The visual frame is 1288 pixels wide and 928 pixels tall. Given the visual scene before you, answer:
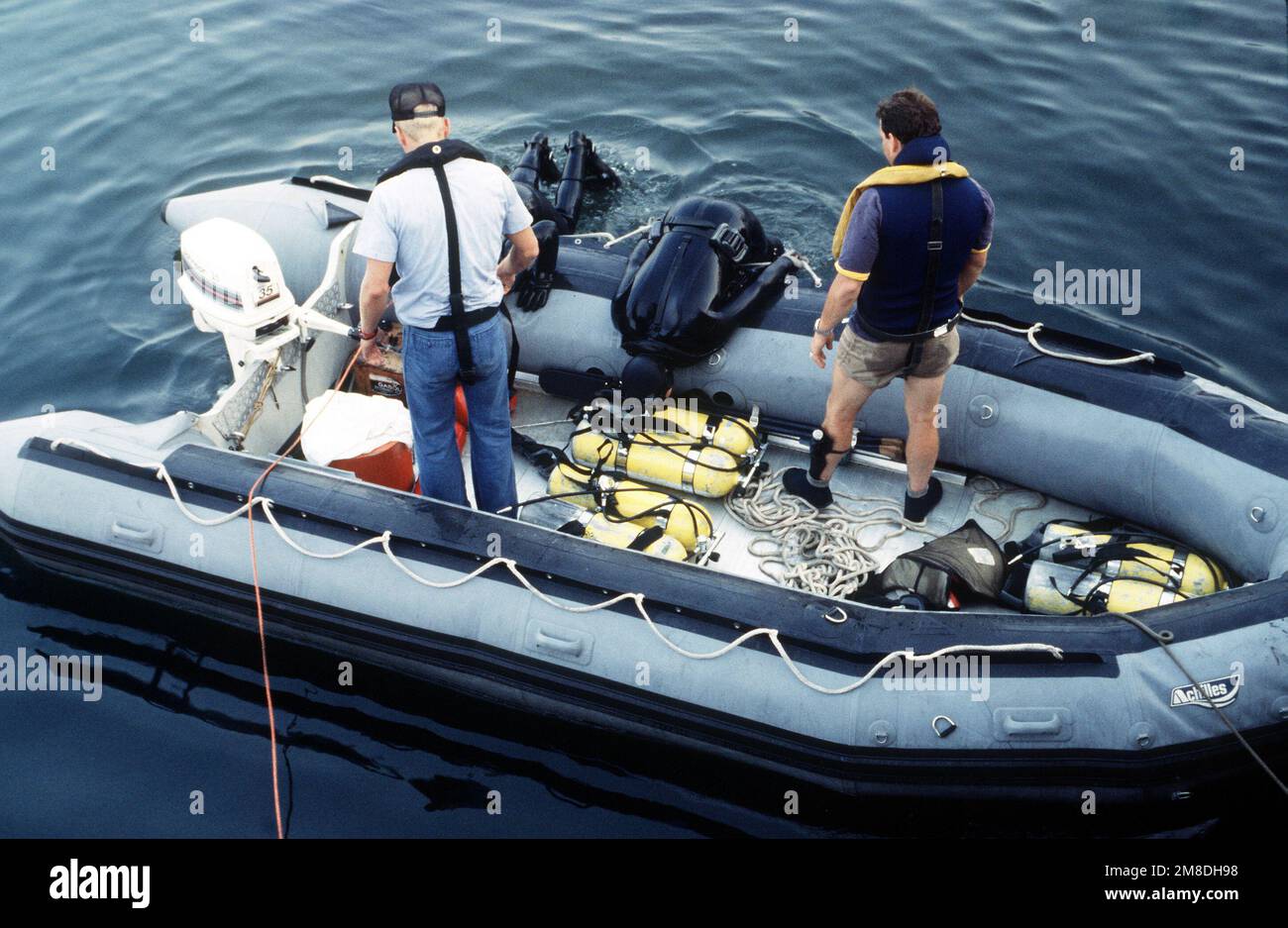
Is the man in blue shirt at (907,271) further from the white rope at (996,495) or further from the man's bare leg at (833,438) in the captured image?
the white rope at (996,495)

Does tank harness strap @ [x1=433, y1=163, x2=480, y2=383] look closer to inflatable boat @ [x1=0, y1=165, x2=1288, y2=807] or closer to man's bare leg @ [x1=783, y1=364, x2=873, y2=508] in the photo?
inflatable boat @ [x1=0, y1=165, x2=1288, y2=807]

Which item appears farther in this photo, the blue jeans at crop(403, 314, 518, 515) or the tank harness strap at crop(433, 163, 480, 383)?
the blue jeans at crop(403, 314, 518, 515)

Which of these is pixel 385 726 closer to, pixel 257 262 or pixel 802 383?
pixel 257 262

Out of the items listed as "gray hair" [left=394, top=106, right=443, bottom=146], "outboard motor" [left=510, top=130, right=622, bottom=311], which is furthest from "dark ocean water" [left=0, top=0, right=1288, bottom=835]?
"gray hair" [left=394, top=106, right=443, bottom=146]

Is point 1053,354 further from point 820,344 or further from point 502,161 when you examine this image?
point 502,161

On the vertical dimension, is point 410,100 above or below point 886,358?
above

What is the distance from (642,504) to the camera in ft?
13.0

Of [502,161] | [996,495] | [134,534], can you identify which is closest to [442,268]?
[134,534]

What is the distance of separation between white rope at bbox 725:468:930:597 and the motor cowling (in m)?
1.86

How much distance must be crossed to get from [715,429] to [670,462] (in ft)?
0.79

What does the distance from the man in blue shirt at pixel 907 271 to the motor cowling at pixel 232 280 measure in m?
1.99

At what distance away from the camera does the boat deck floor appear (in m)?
4.03

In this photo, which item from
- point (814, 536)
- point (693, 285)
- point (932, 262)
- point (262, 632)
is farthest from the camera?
point (693, 285)

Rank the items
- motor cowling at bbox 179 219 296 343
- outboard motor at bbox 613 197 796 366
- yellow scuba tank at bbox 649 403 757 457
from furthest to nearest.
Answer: outboard motor at bbox 613 197 796 366 < yellow scuba tank at bbox 649 403 757 457 < motor cowling at bbox 179 219 296 343
